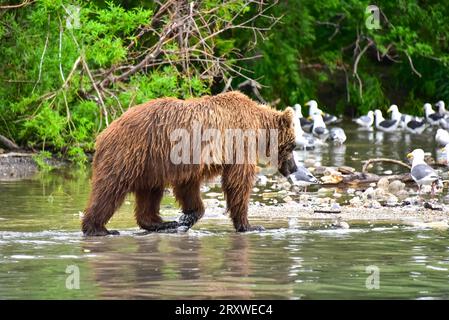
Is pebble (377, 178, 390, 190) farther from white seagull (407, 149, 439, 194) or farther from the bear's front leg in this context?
the bear's front leg

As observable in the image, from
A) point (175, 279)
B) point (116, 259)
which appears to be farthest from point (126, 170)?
point (175, 279)

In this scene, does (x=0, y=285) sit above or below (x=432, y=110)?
below

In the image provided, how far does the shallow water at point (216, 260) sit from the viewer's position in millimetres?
7648

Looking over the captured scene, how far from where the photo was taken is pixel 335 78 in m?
26.8

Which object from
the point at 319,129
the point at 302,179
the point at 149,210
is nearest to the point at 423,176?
the point at 302,179

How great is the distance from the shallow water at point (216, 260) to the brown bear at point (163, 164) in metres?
0.23

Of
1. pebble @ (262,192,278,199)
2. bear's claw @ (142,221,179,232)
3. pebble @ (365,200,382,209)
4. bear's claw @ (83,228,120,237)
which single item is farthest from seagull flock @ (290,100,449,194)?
bear's claw @ (83,228,120,237)

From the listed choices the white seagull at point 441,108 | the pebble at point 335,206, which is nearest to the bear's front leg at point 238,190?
the pebble at point 335,206

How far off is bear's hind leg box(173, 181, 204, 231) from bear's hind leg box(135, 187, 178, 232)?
142 millimetres

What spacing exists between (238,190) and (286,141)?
0.91 m

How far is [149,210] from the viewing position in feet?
34.6

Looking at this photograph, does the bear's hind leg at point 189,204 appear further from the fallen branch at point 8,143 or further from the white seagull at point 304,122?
the white seagull at point 304,122

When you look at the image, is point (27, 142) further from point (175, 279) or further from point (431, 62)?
point (431, 62)
